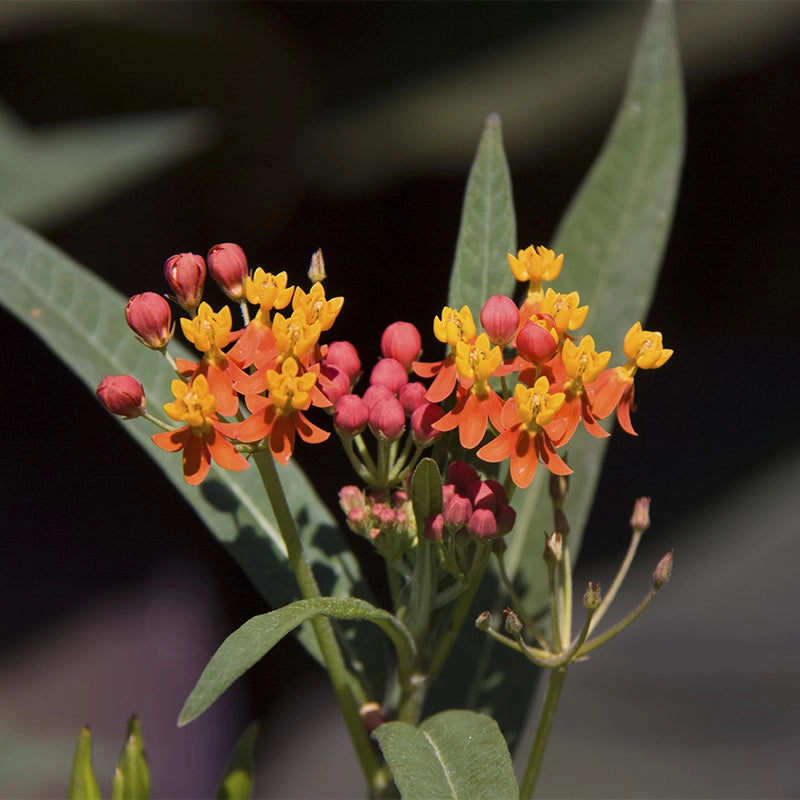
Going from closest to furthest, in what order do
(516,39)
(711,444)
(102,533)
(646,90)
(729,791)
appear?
(646,90), (729,791), (711,444), (516,39), (102,533)

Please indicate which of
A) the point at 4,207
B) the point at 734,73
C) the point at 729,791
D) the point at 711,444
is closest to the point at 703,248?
the point at 734,73

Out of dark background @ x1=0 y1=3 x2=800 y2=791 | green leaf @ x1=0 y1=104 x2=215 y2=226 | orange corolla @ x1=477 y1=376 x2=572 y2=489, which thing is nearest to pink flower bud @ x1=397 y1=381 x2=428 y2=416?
orange corolla @ x1=477 y1=376 x2=572 y2=489

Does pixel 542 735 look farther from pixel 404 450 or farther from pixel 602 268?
pixel 602 268

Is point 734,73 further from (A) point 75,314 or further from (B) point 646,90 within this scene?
(A) point 75,314

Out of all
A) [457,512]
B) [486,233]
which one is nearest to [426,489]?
[457,512]

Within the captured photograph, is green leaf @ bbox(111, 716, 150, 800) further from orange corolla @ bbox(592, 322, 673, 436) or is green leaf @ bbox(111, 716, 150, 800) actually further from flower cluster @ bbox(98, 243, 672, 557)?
orange corolla @ bbox(592, 322, 673, 436)
